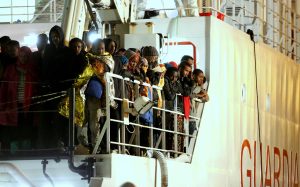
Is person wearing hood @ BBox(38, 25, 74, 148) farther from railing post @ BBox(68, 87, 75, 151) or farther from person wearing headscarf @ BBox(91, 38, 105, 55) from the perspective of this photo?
railing post @ BBox(68, 87, 75, 151)

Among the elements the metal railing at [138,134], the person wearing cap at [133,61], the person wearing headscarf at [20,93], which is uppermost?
the person wearing cap at [133,61]

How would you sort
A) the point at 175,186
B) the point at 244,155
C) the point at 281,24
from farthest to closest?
the point at 281,24 → the point at 244,155 → the point at 175,186

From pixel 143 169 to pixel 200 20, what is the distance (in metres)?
3.99

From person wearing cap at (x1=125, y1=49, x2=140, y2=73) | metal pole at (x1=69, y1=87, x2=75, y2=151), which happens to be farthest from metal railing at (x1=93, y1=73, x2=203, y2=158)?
metal pole at (x1=69, y1=87, x2=75, y2=151)

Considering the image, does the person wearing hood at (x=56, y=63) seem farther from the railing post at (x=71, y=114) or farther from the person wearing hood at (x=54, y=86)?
the railing post at (x=71, y=114)

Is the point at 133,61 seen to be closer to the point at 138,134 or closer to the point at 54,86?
the point at 138,134

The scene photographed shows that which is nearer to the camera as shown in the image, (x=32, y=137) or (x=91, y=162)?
(x=91, y=162)

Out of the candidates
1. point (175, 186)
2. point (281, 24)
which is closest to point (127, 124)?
point (175, 186)

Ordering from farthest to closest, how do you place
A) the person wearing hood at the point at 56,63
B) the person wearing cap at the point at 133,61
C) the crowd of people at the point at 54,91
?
the person wearing cap at the point at 133,61, the person wearing hood at the point at 56,63, the crowd of people at the point at 54,91

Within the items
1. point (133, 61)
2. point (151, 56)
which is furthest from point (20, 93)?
point (151, 56)

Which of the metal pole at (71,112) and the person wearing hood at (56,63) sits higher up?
the person wearing hood at (56,63)

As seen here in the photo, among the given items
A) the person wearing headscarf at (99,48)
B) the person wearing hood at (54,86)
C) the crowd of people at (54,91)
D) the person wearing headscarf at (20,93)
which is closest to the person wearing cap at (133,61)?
the crowd of people at (54,91)

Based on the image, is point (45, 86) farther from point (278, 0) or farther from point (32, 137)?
point (278, 0)

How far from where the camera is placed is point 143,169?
12.1 metres
